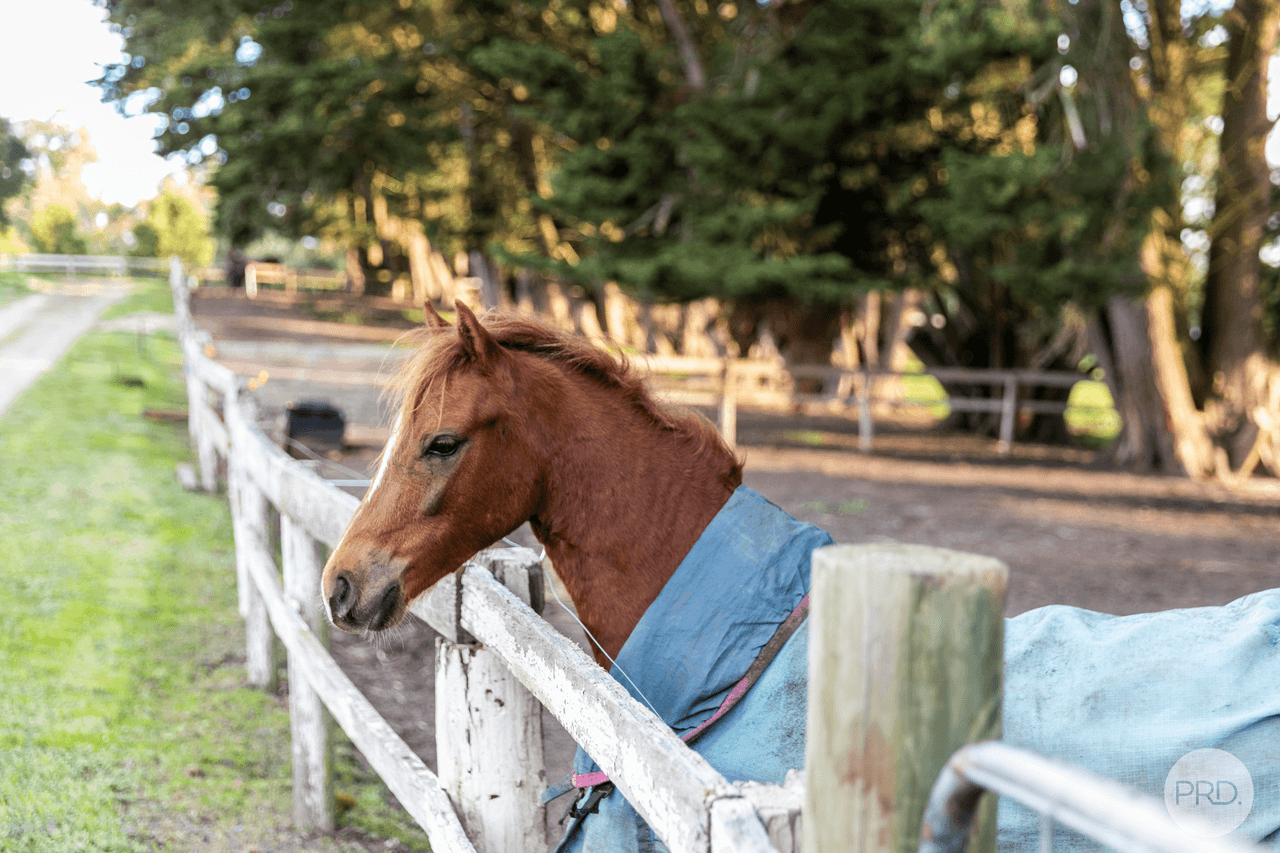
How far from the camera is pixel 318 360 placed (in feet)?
54.9

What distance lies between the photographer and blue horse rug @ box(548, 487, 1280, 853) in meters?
1.52

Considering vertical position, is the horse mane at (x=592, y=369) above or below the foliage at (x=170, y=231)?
below

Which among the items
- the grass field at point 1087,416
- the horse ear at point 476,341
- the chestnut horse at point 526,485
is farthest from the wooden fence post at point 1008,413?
the horse ear at point 476,341

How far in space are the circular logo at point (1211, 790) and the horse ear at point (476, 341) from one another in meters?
1.50

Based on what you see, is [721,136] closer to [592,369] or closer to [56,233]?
[592,369]

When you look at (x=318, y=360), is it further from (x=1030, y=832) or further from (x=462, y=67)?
(x=1030, y=832)

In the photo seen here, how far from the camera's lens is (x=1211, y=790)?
4.99ft

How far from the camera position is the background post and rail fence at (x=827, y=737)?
864 millimetres

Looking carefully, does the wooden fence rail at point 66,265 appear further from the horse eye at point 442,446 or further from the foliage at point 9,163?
the horse eye at point 442,446

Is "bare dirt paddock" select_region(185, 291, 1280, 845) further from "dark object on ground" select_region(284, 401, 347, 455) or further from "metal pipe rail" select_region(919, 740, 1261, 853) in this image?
"metal pipe rail" select_region(919, 740, 1261, 853)

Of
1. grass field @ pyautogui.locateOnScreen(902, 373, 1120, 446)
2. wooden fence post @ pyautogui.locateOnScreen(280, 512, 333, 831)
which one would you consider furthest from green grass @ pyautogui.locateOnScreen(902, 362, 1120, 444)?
wooden fence post @ pyautogui.locateOnScreen(280, 512, 333, 831)

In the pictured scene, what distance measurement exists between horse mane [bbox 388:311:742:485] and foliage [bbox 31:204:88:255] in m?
51.6

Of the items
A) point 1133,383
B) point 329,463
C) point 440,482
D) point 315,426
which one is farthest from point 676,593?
point 1133,383

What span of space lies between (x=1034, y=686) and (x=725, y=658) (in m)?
0.55
